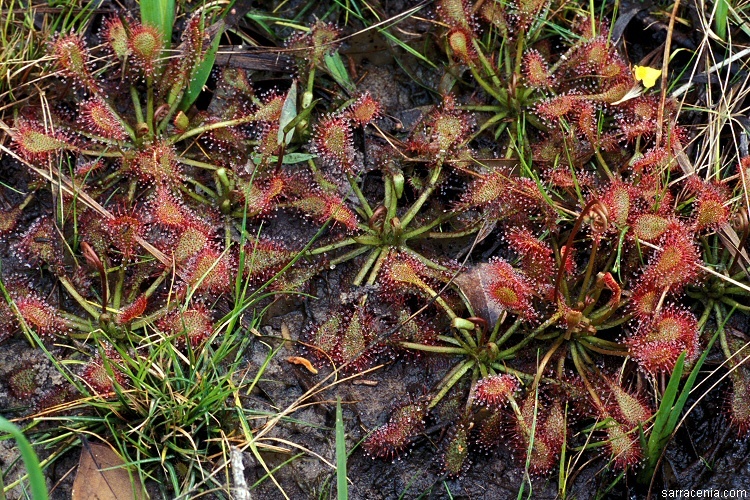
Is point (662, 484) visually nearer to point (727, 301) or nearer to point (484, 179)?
point (727, 301)

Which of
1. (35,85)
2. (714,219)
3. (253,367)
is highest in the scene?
(35,85)

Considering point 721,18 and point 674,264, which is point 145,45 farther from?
point 721,18

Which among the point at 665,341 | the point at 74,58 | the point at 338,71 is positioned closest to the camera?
the point at 665,341

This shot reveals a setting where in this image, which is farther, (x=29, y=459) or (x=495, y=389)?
(x=495, y=389)

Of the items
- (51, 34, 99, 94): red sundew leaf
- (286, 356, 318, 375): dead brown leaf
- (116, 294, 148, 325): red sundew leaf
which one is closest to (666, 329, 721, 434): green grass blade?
(286, 356, 318, 375): dead brown leaf

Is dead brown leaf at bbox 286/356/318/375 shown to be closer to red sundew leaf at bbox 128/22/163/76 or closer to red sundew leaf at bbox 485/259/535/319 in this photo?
red sundew leaf at bbox 485/259/535/319

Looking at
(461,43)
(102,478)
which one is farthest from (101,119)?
(461,43)

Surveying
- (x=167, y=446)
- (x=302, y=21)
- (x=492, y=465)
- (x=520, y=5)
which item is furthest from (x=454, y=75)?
(x=167, y=446)
